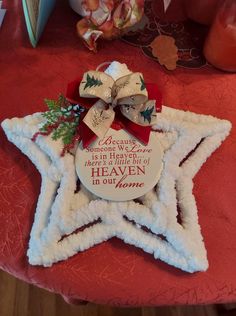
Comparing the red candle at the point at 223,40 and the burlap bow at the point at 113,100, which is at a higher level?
the red candle at the point at 223,40

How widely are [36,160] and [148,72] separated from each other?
0.87ft

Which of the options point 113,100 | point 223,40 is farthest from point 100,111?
point 223,40

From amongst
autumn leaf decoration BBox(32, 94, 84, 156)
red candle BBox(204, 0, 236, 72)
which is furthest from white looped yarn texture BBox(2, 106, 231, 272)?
red candle BBox(204, 0, 236, 72)

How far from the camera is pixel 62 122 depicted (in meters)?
0.61

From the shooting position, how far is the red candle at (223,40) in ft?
2.16

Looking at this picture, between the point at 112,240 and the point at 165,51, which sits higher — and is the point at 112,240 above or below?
below

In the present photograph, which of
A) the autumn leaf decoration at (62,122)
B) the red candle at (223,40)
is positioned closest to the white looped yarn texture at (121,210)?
the autumn leaf decoration at (62,122)

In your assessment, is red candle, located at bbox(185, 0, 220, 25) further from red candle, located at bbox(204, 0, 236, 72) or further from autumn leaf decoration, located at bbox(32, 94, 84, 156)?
autumn leaf decoration, located at bbox(32, 94, 84, 156)

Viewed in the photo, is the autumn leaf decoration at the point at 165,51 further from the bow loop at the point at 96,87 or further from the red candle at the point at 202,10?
the bow loop at the point at 96,87

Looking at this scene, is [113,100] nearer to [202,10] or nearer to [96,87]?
[96,87]

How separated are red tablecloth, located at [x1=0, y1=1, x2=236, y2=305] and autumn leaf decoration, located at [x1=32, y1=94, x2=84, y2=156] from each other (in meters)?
0.06

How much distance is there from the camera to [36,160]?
0.59 metres

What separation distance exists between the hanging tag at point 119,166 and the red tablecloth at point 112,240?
0.07m

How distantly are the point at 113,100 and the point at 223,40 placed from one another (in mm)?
234
